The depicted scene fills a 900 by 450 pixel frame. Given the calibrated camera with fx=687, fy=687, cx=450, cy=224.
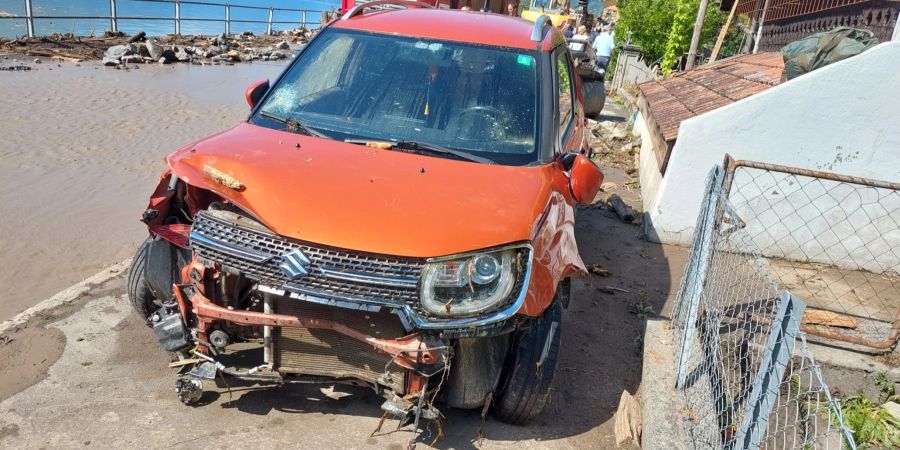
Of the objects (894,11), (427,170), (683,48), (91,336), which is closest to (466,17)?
(427,170)

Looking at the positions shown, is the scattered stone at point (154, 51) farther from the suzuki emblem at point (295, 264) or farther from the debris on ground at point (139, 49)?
the suzuki emblem at point (295, 264)

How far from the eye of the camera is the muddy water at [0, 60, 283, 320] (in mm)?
5629

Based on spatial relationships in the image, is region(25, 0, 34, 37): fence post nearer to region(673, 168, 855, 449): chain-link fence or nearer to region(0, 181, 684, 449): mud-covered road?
region(0, 181, 684, 449): mud-covered road

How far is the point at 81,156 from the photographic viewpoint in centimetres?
831

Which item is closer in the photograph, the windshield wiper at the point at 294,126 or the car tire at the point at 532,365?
the car tire at the point at 532,365

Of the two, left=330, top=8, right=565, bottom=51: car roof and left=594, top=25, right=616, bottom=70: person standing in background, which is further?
left=594, top=25, right=616, bottom=70: person standing in background

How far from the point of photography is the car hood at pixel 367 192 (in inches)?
116

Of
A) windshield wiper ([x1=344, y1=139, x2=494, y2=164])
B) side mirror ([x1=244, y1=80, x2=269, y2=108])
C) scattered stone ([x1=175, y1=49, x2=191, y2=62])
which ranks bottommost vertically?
scattered stone ([x1=175, y1=49, x2=191, y2=62])

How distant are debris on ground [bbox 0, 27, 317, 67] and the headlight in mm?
14843

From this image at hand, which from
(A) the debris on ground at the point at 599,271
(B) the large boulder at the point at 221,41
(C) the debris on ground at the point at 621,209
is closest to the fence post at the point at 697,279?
(A) the debris on ground at the point at 599,271

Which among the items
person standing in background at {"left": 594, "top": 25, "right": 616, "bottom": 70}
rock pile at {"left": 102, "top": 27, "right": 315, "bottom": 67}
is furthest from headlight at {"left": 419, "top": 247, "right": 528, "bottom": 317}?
person standing in background at {"left": 594, "top": 25, "right": 616, "bottom": 70}

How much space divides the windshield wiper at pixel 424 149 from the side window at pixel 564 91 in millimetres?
890

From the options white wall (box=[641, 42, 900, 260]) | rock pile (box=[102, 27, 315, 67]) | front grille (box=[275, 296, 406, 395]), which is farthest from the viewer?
rock pile (box=[102, 27, 315, 67])

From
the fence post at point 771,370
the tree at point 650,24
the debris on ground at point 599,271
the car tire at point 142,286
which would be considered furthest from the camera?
the tree at point 650,24
